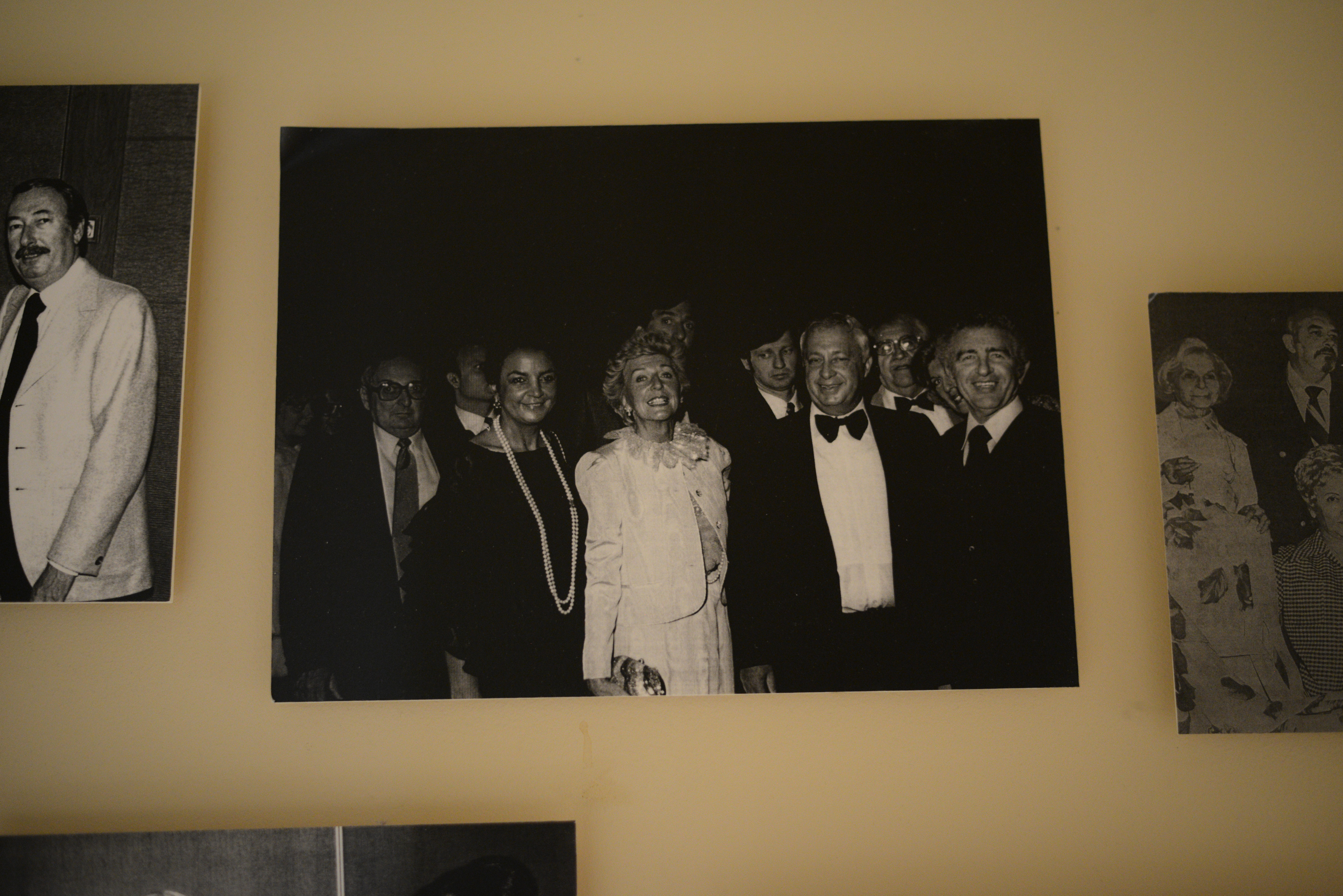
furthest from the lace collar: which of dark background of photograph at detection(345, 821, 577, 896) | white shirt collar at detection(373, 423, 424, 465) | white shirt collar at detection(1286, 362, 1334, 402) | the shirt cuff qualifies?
white shirt collar at detection(1286, 362, 1334, 402)

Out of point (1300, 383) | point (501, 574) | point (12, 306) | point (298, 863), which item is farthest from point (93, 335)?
point (1300, 383)

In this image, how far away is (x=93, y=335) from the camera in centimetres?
146

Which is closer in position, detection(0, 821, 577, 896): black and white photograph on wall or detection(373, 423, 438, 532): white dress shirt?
detection(0, 821, 577, 896): black and white photograph on wall

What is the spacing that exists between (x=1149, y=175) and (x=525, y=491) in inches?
51.1

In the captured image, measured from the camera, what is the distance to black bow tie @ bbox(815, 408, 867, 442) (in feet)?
4.79

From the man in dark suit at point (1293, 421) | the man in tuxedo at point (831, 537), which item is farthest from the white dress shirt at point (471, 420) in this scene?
the man in dark suit at point (1293, 421)

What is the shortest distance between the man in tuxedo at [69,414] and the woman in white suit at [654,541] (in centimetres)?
78

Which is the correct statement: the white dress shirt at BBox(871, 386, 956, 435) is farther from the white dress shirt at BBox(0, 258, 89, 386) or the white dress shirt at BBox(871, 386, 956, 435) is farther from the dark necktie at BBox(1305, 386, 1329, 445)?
the white dress shirt at BBox(0, 258, 89, 386)

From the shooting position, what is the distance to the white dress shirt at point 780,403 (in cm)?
147

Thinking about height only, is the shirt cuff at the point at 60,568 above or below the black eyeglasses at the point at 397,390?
below

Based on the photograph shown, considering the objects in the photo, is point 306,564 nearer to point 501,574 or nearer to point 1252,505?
point 501,574

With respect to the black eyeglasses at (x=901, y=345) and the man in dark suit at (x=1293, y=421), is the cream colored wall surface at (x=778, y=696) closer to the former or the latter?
the man in dark suit at (x=1293, y=421)

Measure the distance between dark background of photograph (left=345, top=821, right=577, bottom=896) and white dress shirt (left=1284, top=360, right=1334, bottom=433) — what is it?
57.2 inches

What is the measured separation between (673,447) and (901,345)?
17.5 inches
